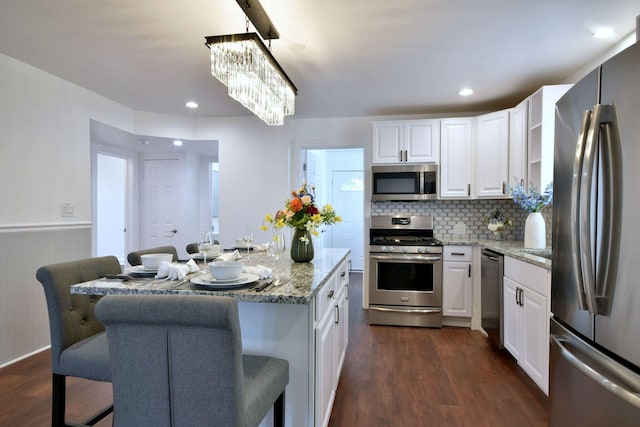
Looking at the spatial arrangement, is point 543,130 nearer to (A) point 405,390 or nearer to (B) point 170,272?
(A) point 405,390

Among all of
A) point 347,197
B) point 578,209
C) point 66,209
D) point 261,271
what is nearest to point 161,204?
point 66,209

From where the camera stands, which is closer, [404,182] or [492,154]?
[492,154]

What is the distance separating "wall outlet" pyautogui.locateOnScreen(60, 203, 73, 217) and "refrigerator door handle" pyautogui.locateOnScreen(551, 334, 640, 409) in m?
3.88

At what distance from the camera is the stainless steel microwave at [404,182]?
3.77m

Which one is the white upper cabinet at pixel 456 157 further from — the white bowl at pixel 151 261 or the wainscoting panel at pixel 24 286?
the wainscoting panel at pixel 24 286

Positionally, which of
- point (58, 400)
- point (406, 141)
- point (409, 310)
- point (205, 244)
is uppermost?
point (406, 141)

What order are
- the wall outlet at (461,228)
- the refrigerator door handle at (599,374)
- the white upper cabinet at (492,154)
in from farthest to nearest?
the wall outlet at (461,228), the white upper cabinet at (492,154), the refrigerator door handle at (599,374)

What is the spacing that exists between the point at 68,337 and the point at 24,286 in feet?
5.89

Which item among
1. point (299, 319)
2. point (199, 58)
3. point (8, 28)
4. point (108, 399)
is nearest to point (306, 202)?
point (299, 319)

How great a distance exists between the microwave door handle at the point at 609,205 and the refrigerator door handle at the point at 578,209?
2.1 inches

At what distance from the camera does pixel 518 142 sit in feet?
10.4

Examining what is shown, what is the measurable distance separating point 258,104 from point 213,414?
1.91 metres

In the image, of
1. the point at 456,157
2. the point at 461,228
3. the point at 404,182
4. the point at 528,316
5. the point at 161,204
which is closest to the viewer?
the point at 528,316

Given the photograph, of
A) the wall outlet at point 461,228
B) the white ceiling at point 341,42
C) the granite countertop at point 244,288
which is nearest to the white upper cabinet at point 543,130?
the white ceiling at point 341,42
